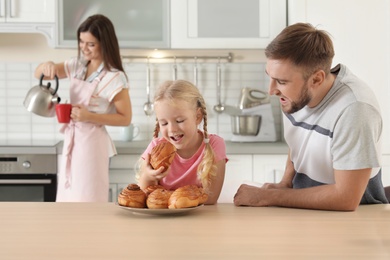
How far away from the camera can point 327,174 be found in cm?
219

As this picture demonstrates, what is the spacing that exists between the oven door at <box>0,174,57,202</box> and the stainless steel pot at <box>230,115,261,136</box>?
1156 millimetres

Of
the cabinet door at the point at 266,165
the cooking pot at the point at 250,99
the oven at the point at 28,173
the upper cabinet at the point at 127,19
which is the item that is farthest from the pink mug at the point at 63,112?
the cooking pot at the point at 250,99

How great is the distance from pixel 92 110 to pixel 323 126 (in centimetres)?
159

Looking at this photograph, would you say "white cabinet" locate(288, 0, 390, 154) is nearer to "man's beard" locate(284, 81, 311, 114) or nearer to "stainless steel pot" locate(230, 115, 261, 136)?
"stainless steel pot" locate(230, 115, 261, 136)

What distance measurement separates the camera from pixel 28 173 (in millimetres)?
3855

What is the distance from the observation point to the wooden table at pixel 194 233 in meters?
1.45

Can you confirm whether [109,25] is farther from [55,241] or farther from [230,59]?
[55,241]

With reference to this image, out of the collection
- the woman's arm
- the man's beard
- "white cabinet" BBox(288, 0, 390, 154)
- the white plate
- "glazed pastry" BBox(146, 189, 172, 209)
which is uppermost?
"white cabinet" BBox(288, 0, 390, 154)

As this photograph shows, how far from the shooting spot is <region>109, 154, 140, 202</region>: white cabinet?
400cm

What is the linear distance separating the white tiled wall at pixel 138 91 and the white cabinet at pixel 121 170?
19.2 inches

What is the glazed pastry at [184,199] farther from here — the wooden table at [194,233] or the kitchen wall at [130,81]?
the kitchen wall at [130,81]

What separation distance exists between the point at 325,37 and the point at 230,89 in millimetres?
2470

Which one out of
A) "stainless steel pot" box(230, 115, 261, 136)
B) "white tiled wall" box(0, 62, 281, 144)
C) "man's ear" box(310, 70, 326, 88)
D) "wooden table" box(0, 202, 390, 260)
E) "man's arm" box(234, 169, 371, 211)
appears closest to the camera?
"wooden table" box(0, 202, 390, 260)

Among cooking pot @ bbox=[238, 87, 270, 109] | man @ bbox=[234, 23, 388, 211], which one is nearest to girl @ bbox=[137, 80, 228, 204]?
man @ bbox=[234, 23, 388, 211]
